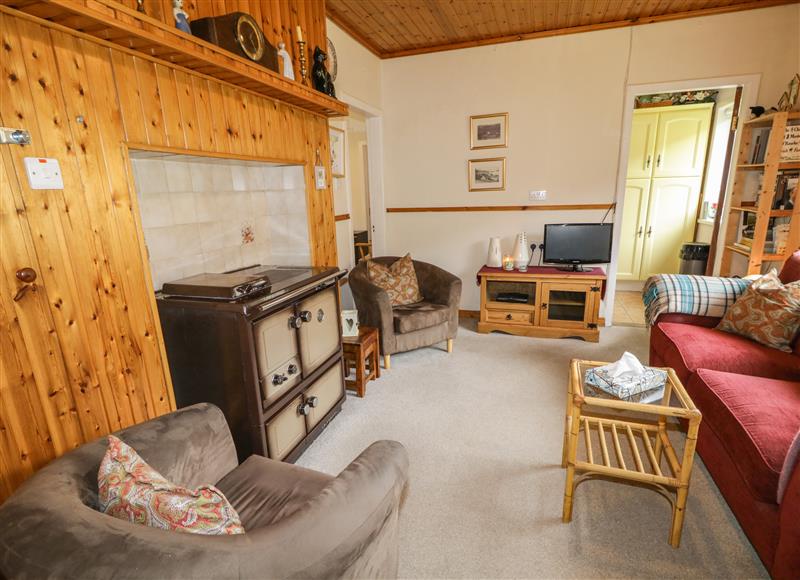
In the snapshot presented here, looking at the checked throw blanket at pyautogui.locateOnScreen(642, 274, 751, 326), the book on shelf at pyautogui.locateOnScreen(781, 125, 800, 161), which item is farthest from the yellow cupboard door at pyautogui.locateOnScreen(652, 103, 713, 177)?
the checked throw blanket at pyautogui.locateOnScreen(642, 274, 751, 326)

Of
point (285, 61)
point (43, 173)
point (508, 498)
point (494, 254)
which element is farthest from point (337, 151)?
point (508, 498)

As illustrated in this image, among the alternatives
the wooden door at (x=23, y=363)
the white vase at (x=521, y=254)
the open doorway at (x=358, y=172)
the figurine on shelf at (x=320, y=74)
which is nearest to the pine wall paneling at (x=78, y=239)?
the wooden door at (x=23, y=363)

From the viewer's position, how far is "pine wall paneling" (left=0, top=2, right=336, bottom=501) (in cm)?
117

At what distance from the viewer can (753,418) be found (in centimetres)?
154

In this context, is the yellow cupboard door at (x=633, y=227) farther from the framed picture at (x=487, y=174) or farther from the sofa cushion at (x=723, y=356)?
the sofa cushion at (x=723, y=356)

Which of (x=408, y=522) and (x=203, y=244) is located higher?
(x=203, y=244)

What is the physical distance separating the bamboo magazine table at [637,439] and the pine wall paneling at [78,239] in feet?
5.52

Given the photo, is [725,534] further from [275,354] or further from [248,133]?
[248,133]

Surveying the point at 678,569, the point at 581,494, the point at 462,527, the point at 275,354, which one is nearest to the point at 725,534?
the point at 678,569

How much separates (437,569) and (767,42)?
4.36 meters

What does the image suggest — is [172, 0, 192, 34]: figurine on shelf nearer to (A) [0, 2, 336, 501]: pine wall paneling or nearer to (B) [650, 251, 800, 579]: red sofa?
(A) [0, 2, 336, 501]: pine wall paneling

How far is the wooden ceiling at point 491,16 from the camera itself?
3086 millimetres

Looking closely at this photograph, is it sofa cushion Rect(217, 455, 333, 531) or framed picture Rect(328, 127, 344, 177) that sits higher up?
framed picture Rect(328, 127, 344, 177)

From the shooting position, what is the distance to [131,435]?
119 cm
